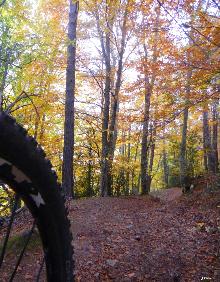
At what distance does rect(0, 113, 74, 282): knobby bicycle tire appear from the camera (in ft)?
4.57

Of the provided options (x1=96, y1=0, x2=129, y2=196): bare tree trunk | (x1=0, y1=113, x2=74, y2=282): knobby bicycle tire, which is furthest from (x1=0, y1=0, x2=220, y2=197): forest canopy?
(x1=0, y1=113, x2=74, y2=282): knobby bicycle tire

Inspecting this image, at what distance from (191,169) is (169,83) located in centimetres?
569

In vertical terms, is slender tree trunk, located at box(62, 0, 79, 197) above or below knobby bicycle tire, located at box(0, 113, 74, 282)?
above

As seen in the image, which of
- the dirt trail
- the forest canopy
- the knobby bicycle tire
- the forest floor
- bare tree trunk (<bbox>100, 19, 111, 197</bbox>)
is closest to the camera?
the knobby bicycle tire

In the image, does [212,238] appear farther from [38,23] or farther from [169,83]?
[38,23]

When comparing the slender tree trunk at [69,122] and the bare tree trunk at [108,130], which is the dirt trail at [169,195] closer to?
the bare tree trunk at [108,130]

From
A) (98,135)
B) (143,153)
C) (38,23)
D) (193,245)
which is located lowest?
(193,245)

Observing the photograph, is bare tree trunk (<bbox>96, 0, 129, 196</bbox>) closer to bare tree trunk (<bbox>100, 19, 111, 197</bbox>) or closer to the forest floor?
bare tree trunk (<bbox>100, 19, 111, 197</bbox>)

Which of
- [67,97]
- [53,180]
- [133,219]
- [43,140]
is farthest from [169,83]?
[53,180]

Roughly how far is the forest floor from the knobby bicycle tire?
2.31 m

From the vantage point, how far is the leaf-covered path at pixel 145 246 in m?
4.04

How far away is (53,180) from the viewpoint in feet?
5.47

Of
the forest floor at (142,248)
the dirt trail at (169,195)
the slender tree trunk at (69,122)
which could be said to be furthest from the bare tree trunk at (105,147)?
the forest floor at (142,248)

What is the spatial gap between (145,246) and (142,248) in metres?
0.11
